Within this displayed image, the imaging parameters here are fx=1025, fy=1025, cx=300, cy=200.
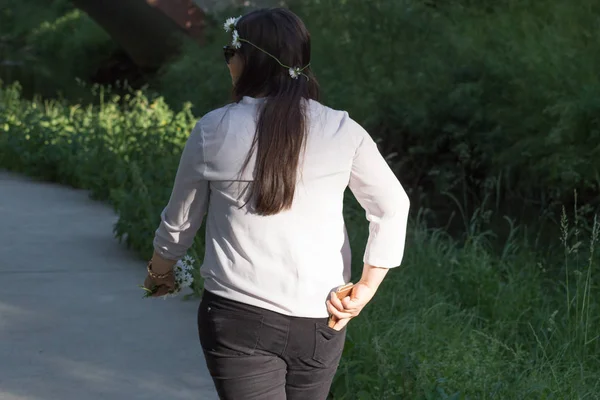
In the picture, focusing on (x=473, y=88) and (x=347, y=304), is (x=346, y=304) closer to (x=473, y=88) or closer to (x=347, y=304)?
(x=347, y=304)

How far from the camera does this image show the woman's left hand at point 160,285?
2490mm

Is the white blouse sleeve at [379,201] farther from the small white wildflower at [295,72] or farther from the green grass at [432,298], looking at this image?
the green grass at [432,298]

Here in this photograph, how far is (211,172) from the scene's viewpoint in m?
2.23

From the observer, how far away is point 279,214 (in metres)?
2.22

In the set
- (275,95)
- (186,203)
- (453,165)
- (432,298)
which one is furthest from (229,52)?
(453,165)

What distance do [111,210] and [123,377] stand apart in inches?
163

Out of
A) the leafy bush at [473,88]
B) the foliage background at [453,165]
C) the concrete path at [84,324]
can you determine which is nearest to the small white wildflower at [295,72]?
the foliage background at [453,165]

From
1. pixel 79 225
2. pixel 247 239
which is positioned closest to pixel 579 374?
pixel 247 239

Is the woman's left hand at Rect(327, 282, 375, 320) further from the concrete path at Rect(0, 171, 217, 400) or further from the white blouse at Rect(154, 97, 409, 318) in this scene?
the concrete path at Rect(0, 171, 217, 400)

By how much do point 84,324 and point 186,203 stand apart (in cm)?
300

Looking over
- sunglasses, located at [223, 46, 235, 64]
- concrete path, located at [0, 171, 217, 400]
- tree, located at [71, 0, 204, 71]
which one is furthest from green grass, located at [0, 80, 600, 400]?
tree, located at [71, 0, 204, 71]

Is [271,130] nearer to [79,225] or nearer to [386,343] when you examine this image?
[386,343]

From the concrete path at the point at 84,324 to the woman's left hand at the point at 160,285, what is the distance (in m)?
1.69

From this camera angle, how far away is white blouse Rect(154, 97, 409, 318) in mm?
2221
